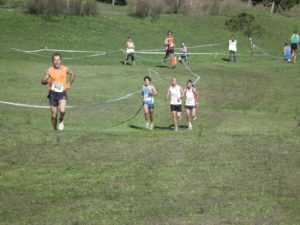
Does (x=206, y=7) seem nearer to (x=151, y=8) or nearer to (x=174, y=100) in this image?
(x=151, y=8)

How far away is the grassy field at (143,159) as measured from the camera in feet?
33.7

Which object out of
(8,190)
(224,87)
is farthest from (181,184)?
(224,87)

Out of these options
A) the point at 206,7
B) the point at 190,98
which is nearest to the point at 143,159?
the point at 190,98

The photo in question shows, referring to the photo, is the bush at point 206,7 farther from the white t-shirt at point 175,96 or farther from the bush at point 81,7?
the white t-shirt at point 175,96

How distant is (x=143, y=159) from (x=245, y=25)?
4402cm

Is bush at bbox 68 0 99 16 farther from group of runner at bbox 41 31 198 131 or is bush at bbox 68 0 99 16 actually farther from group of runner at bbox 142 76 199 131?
group of runner at bbox 142 76 199 131

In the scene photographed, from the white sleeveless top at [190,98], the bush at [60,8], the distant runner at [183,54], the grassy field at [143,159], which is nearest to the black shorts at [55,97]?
the grassy field at [143,159]

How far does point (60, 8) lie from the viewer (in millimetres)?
48500

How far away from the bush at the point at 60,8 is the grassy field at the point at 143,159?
14.4 m

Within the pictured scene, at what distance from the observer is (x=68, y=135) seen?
53.1ft

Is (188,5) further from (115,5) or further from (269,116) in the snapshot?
(269,116)

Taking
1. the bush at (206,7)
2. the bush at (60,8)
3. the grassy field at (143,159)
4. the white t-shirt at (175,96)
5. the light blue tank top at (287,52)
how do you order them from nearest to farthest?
the grassy field at (143,159) < the white t-shirt at (175,96) < the light blue tank top at (287,52) < the bush at (60,8) < the bush at (206,7)

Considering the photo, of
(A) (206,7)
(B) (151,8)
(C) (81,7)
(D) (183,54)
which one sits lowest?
(D) (183,54)

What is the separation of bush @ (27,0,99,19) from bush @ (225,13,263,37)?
1173 centimetres
